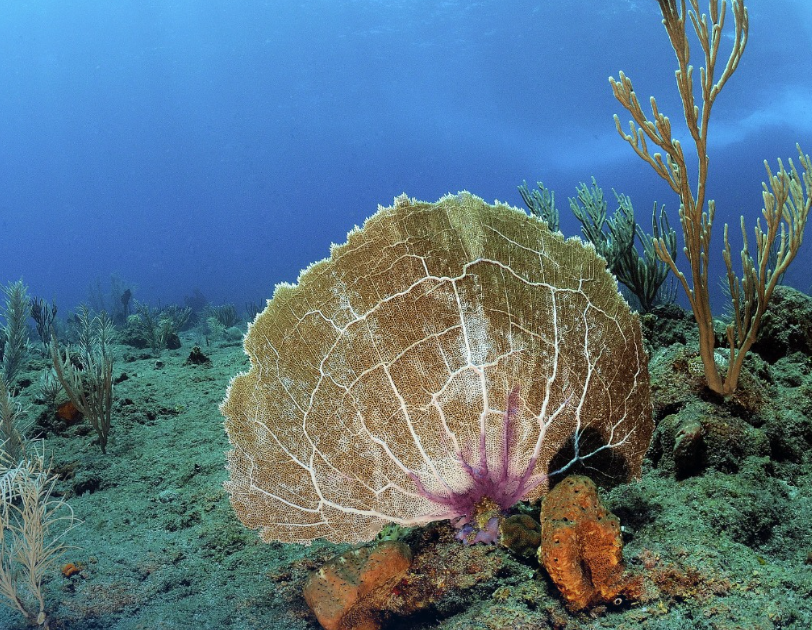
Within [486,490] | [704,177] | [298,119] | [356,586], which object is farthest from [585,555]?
[298,119]

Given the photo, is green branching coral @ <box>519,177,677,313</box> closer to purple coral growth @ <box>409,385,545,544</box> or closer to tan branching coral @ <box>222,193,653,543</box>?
tan branching coral @ <box>222,193,653,543</box>

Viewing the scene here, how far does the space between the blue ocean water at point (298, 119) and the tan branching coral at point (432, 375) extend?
28.9 m

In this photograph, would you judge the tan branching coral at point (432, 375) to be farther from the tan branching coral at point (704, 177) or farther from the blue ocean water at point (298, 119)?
the blue ocean water at point (298, 119)

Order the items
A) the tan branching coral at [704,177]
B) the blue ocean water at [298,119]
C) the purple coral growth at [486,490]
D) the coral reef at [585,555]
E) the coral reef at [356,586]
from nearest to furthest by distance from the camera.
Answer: the coral reef at [585,555]
the coral reef at [356,586]
the purple coral growth at [486,490]
the tan branching coral at [704,177]
the blue ocean water at [298,119]

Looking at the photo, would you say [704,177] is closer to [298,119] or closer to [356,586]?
[356,586]

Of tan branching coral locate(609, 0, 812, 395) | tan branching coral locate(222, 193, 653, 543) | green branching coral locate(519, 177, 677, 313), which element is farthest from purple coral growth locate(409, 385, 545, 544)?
green branching coral locate(519, 177, 677, 313)

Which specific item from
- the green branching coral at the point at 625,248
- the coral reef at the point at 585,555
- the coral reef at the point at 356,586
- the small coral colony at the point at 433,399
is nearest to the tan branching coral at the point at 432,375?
the small coral colony at the point at 433,399

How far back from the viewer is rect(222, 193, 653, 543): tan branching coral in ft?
7.59

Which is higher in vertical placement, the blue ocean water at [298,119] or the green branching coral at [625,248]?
the blue ocean water at [298,119]

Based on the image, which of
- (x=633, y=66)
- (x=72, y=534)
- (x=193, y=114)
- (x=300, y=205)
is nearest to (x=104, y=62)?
(x=193, y=114)

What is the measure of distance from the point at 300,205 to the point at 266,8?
81550mm

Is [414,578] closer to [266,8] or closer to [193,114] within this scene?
[266,8]

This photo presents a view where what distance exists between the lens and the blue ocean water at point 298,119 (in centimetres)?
5888

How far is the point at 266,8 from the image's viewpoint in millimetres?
65750
